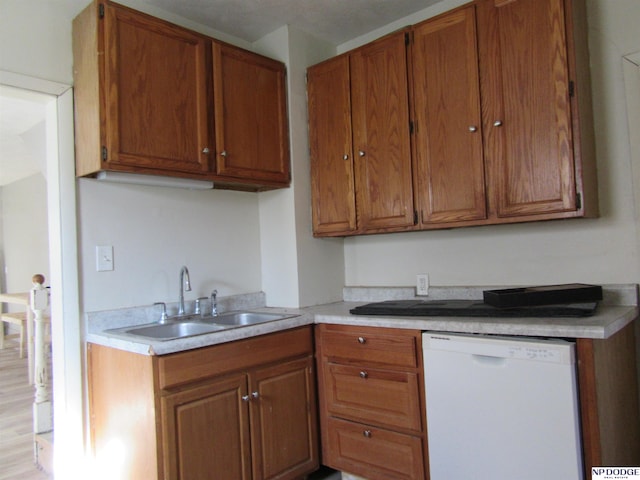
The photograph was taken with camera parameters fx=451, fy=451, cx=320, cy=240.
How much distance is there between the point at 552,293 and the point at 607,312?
0.68 ft

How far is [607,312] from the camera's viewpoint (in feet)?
5.74

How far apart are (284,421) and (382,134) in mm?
1509

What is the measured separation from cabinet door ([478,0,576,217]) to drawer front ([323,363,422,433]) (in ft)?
2.86

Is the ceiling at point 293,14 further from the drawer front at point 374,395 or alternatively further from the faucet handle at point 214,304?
the drawer front at point 374,395

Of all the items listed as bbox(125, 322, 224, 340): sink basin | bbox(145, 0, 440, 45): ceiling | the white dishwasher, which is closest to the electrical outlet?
the white dishwasher

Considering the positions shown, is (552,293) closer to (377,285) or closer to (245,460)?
(377,285)

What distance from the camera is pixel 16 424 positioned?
335cm

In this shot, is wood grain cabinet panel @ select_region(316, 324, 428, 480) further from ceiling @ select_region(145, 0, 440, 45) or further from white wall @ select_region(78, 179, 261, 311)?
ceiling @ select_region(145, 0, 440, 45)

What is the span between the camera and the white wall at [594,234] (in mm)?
1949

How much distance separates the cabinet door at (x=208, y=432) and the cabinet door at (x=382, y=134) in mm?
1109

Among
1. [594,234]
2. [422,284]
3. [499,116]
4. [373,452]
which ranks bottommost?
[373,452]

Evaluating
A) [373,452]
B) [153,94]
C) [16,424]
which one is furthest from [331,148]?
[16,424]

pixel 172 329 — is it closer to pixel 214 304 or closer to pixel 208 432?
pixel 214 304

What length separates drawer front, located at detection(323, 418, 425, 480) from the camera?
6.32 ft
